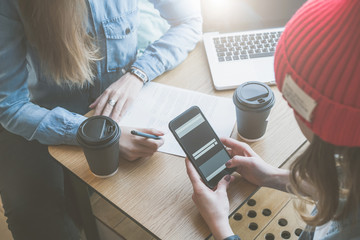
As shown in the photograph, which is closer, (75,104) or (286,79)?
(286,79)

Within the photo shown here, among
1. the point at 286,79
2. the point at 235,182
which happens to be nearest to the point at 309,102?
the point at 286,79

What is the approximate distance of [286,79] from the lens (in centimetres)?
57

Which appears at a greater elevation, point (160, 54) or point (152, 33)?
point (160, 54)

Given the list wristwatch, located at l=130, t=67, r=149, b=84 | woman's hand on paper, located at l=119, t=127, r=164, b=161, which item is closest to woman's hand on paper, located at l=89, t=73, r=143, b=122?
wristwatch, located at l=130, t=67, r=149, b=84

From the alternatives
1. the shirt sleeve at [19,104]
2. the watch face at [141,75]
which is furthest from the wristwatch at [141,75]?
the shirt sleeve at [19,104]

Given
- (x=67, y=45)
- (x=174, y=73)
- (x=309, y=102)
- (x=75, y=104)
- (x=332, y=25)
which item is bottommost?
(x=75, y=104)

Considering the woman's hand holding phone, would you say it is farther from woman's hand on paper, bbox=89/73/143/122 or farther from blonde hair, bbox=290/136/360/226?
woman's hand on paper, bbox=89/73/143/122

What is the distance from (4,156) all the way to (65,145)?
1.06 feet

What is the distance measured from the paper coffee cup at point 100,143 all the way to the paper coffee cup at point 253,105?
0.31 meters

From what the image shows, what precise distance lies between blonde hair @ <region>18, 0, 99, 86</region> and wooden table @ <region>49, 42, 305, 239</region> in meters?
0.24

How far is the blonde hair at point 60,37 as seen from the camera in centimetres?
94

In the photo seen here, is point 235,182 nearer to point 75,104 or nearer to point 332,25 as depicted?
point 332,25

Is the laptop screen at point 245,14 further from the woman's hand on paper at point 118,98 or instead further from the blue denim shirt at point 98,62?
the woman's hand on paper at point 118,98

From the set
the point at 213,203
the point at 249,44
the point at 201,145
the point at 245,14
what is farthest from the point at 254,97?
the point at 245,14
